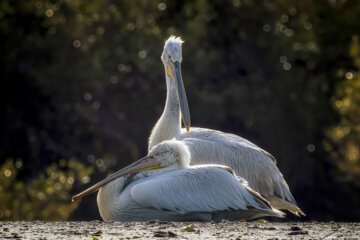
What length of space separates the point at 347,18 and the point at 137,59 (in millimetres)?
3883

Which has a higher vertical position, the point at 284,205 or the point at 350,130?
the point at 350,130

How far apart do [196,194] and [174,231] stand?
1052 mm

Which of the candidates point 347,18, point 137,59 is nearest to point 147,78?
point 137,59

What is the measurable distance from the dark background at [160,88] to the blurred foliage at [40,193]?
63 millimetres

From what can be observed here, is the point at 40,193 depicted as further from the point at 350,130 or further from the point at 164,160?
the point at 164,160

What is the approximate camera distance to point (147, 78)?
13.9 metres

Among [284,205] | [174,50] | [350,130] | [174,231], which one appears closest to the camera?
[174,231]

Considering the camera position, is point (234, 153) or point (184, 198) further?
point (234, 153)

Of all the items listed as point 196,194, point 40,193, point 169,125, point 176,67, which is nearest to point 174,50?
point 176,67

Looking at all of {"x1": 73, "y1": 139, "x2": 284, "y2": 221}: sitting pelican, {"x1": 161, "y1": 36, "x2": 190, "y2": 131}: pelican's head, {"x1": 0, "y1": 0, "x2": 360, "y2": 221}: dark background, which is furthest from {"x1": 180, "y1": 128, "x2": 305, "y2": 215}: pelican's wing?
{"x1": 0, "y1": 0, "x2": 360, "y2": 221}: dark background

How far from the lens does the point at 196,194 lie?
21.4ft

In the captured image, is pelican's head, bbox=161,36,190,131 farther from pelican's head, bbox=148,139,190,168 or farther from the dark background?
the dark background

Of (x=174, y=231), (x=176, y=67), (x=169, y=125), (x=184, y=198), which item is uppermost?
(x=176, y=67)

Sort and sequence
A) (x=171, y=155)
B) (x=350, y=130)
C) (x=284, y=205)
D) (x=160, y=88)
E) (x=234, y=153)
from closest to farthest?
(x=171, y=155), (x=284, y=205), (x=234, y=153), (x=350, y=130), (x=160, y=88)
